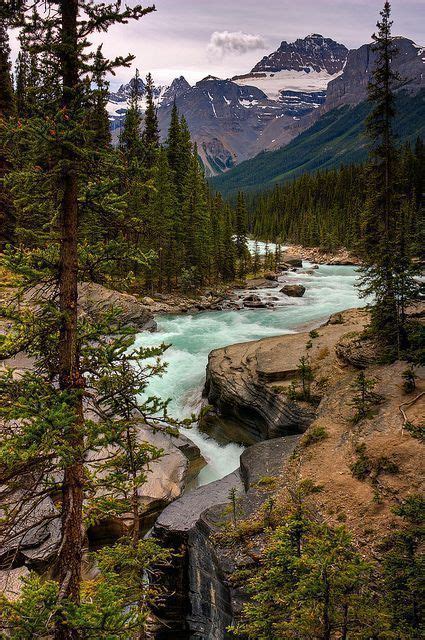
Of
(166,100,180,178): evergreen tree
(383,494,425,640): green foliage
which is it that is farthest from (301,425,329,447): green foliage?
(166,100,180,178): evergreen tree

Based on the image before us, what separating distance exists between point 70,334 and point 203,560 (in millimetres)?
7269

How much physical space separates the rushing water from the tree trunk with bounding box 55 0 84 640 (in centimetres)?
549

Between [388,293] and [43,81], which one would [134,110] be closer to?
[388,293]

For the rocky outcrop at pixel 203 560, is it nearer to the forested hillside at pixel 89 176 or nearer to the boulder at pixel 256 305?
the forested hillside at pixel 89 176

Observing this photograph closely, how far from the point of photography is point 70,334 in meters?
5.37

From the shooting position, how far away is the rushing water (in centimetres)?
1678

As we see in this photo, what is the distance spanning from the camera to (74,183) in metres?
5.52

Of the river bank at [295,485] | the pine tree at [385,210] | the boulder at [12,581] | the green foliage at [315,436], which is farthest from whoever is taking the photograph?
the pine tree at [385,210]

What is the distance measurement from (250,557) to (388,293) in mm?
10170

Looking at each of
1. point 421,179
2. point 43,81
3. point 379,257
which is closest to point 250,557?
point 43,81

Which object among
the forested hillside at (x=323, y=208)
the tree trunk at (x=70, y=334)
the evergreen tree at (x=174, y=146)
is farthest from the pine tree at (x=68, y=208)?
the forested hillside at (x=323, y=208)

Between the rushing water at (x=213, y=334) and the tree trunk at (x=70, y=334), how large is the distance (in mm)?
5492

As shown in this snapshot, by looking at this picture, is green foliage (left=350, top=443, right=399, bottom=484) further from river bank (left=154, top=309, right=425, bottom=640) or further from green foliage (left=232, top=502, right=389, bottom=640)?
green foliage (left=232, top=502, right=389, bottom=640)

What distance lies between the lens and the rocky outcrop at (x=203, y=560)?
27.4 ft
